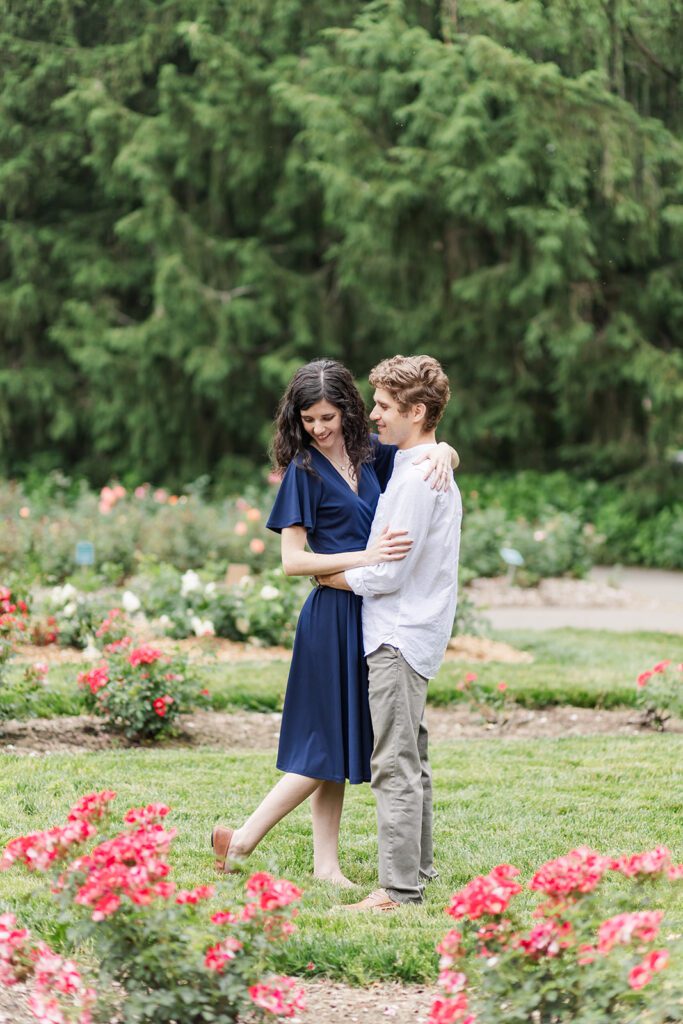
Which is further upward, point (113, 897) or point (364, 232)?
point (364, 232)

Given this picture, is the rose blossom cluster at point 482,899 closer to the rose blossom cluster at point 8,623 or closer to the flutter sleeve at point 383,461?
the flutter sleeve at point 383,461

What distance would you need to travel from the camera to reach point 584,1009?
90.0 inches

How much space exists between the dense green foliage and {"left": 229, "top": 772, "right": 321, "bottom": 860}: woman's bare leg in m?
10.2

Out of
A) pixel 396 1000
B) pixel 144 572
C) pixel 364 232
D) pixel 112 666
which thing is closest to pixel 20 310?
pixel 364 232

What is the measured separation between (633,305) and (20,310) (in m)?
7.91

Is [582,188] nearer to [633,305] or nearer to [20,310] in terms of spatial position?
[633,305]

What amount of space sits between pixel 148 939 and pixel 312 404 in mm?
1565

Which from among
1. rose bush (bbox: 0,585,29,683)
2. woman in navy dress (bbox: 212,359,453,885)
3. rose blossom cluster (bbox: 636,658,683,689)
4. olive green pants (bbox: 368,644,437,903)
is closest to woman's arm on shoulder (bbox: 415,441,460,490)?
woman in navy dress (bbox: 212,359,453,885)

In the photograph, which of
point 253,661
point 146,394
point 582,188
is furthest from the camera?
point 146,394

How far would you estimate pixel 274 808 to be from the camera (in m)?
3.67

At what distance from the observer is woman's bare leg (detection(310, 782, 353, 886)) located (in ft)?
12.3

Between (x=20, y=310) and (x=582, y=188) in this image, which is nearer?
(x=582, y=188)

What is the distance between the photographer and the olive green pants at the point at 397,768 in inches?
136

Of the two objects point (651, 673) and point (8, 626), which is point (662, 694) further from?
point (8, 626)
